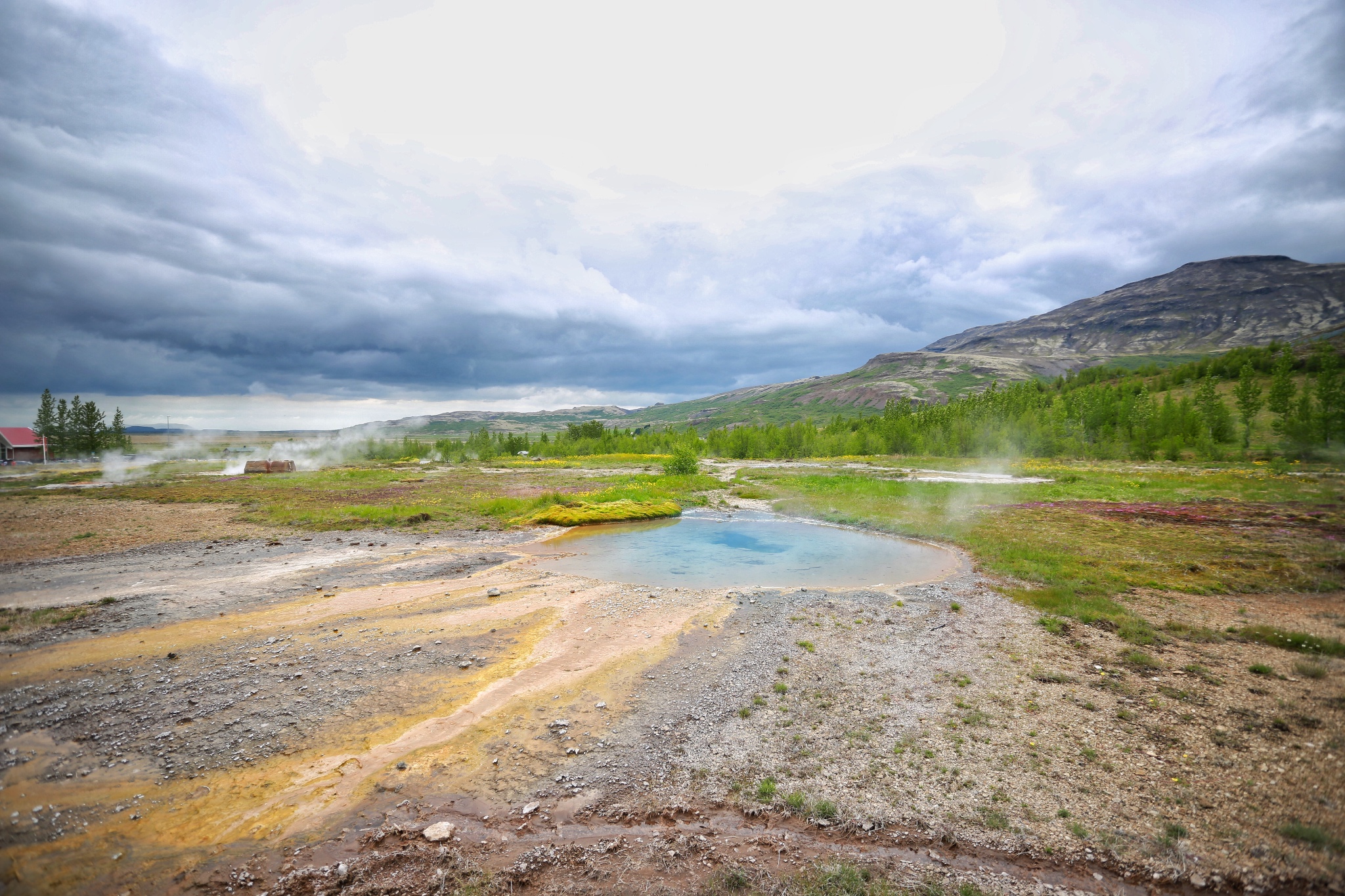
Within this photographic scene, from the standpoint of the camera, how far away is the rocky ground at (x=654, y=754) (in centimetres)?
534

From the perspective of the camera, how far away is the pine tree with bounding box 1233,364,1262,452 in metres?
13.3

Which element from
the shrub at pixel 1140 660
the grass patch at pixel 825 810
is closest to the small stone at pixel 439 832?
the grass patch at pixel 825 810

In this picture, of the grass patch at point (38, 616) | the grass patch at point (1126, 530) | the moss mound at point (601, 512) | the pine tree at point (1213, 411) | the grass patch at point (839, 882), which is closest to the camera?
the grass patch at point (839, 882)

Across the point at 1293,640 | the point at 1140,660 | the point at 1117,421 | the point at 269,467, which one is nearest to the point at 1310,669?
the point at 1293,640

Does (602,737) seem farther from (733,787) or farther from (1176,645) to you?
(1176,645)

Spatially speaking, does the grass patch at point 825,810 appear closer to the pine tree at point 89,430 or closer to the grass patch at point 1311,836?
the grass patch at point 1311,836

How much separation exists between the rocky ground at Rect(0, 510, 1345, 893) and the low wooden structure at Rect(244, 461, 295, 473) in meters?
68.9

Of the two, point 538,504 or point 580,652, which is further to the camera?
point 538,504

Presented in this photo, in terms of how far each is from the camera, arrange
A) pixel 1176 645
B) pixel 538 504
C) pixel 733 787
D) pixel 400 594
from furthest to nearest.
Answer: pixel 538 504
pixel 400 594
pixel 1176 645
pixel 733 787

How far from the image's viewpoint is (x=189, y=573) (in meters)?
16.8

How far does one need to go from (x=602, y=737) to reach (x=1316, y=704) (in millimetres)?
10505

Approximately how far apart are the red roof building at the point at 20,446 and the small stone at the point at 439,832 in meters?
101

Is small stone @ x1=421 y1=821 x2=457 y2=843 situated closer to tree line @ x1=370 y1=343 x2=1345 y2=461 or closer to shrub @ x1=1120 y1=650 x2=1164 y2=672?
shrub @ x1=1120 y1=650 x2=1164 y2=672

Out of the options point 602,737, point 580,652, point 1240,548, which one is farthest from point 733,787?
point 1240,548
